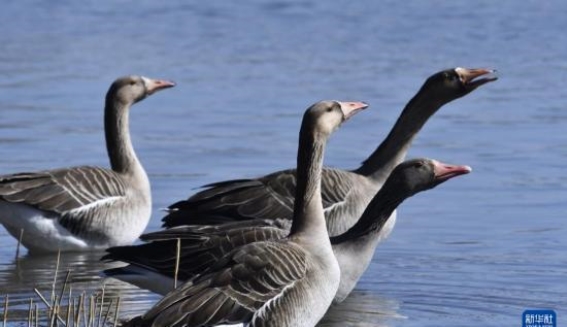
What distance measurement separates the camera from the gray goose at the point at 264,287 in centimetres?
741

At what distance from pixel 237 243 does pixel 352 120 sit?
30.0ft

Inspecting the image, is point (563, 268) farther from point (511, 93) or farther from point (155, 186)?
point (511, 93)

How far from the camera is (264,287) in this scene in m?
7.70

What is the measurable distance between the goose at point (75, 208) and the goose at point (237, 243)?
2707mm

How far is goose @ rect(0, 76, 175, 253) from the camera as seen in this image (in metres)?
12.0

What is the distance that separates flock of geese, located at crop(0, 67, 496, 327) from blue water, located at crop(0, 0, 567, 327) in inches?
18.5

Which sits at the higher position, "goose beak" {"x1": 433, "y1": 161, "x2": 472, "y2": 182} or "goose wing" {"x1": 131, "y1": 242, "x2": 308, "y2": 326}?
"goose wing" {"x1": 131, "y1": 242, "x2": 308, "y2": 326}

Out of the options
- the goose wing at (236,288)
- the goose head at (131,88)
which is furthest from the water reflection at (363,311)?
the goose head at (131,88)

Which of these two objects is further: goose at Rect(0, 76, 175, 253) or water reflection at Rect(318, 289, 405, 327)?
goose at Rect(0, 76, 175, 253)

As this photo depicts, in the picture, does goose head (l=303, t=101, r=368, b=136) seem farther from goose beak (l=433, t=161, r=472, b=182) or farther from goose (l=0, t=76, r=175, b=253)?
goose (l=0, t=76, r=175, b=253)

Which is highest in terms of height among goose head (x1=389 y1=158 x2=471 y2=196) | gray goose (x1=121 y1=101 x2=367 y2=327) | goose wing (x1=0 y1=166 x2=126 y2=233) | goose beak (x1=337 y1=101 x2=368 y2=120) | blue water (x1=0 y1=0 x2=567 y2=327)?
goose beak (x1=337 y1=101 x2=368 y2=120)

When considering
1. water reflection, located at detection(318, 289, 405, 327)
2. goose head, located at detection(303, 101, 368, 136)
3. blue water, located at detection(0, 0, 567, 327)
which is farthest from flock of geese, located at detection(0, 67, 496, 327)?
blue water, located at detection(0, 0, 567, 327)

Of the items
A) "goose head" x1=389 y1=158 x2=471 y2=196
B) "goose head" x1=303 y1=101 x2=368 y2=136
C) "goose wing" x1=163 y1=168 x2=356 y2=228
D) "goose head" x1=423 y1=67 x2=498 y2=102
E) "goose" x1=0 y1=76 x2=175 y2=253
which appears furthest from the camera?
"goose" x1=0 y1=76 x2=175 y2=253

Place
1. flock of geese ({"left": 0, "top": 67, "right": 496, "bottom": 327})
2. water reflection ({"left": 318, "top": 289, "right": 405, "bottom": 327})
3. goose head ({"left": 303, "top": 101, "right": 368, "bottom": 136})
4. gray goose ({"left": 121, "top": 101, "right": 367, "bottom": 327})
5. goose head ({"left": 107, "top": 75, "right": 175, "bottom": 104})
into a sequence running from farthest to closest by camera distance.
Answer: goose head ({"left": 107, "top": 75, "right": 175, "bottom": 104}), water reflection ({"left": 318, "top": 289, "right": 405, "bottom": 327}), goose head ({"left": 303, "top": 101, "right": 368, "bottom": 136}), flock of geese ({"left": 0, "top": 67, "right": 496, "bottom": 327}), gray goose ({"left": 121, "top": 101, "right": 367, "bottom": 327})
